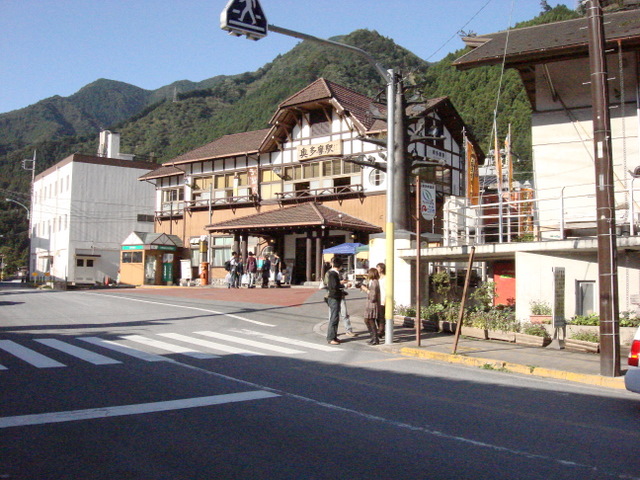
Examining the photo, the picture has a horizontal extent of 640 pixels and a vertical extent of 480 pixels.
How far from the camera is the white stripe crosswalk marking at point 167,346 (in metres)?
10.9

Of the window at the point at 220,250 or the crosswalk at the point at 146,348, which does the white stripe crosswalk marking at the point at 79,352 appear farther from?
the window at the point at 220,250

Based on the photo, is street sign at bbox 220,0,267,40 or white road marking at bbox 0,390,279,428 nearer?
white road marking at bbox 0,390,279,428

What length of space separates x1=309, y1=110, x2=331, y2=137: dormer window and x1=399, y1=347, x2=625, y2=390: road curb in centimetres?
2404

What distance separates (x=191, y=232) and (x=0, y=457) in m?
37.4

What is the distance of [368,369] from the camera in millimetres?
10125

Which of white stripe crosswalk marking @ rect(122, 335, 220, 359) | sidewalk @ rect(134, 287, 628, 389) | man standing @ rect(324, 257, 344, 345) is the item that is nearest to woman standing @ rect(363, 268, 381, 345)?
sidewalk @ rect(134, 287, 628, 389)

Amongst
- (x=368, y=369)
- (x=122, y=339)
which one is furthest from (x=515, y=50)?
(x=122, y=339)

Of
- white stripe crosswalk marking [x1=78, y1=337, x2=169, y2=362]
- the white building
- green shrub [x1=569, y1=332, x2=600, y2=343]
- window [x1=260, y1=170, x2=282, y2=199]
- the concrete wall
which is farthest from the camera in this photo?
the white building

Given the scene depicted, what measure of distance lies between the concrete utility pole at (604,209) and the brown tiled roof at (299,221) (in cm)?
2022

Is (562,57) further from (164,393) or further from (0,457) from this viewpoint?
(0,457)

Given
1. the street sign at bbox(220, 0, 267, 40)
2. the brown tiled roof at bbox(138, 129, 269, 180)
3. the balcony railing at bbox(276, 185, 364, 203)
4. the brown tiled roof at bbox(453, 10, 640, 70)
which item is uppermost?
the brown tiled roof at bbox(138, 129, 269, 180)

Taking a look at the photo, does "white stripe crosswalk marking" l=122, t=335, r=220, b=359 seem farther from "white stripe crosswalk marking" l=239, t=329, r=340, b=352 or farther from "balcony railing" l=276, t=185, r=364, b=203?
"balcony railing" l=276, t=185, r=364, b=203

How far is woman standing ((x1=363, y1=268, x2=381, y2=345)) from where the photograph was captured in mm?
13234

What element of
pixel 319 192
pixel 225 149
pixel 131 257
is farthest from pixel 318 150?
pixel 131 257
